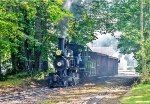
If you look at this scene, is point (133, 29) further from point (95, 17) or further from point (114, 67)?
point (114, 67)

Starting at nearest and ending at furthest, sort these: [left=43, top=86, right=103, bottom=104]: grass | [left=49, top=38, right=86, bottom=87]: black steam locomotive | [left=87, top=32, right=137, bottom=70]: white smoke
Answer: [left=43, top=86, right=103, bottom=104]: grass → [left=49, top=38, right=86, bottom=87]: black steam locomotive → [left=87, top=32, right=137, bottom=70]: white smoke

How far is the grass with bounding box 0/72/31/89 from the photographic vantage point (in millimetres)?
24578

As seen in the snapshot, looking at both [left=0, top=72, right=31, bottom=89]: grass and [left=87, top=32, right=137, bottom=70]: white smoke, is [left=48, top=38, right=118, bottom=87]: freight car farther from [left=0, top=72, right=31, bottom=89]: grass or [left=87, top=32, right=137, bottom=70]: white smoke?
[left=87, top=32, right=137, bottom=70]: white smoke

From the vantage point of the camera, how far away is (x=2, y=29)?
22.3m

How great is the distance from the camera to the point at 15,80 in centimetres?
2719

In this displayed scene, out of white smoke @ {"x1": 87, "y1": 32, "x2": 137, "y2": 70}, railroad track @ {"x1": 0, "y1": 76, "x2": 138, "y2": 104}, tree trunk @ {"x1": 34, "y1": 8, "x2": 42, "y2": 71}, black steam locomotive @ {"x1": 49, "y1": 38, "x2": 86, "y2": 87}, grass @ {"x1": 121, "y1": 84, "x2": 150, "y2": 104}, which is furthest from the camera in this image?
white smoke @ {"x1": 87, "y1": 32, "x2": 137, "y2": 70}

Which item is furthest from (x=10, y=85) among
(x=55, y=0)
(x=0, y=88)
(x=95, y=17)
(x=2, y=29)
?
(x=95, y=17)

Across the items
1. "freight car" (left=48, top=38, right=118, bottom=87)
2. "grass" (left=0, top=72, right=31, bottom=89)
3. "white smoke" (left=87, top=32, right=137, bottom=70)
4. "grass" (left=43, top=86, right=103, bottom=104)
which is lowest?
"grass" (left=43, top=86, right=103, bottom=104)

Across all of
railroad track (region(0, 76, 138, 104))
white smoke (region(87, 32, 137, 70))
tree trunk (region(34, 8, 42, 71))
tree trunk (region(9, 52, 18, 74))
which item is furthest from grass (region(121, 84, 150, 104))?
white smoke (region(87, 32, 137, 70))

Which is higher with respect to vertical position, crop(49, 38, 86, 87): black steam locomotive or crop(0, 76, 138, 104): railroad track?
crop(49, 38, 86, 87): black steam locomotive

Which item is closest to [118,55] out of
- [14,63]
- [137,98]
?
[14,63]

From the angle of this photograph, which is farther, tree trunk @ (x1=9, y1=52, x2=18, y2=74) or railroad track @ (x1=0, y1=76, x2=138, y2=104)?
tree trunk @ (x1=9, y1=52, x2=18, y2=74)

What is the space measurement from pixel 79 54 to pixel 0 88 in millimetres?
8700

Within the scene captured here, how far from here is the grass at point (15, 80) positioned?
24.6m
